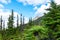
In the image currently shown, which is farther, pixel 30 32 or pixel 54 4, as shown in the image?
pixel 30 32

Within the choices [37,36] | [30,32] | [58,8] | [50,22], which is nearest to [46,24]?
[50,22]

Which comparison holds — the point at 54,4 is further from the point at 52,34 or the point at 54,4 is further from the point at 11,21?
the point at 11,21

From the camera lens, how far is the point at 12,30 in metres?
61.3

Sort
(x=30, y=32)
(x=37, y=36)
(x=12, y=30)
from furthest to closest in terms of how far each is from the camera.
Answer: (x=12, y=30) < (x=37, y=36) < (x=30, y=32)

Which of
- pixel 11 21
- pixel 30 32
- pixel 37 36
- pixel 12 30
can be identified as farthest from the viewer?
pixel 11 21

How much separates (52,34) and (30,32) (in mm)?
6106

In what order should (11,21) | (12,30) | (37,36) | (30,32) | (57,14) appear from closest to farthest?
1. (57,14)
2. (30,32)
3. (37,36)
4. (12,30)
5. (11,21)

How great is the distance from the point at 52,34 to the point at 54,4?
3705mm

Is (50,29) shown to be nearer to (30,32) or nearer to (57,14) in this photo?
(57,14)

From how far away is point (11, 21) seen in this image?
70688mm

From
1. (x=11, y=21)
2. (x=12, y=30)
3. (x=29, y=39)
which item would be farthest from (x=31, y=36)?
(x=11, y=21)

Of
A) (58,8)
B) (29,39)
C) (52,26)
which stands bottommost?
(29,39)

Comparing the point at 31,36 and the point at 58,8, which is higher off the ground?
the point at 58,8

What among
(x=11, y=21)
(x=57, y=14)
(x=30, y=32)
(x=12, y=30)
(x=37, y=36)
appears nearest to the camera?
(x=57, y=14)
